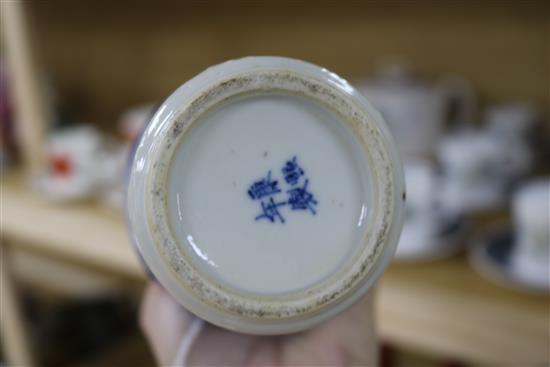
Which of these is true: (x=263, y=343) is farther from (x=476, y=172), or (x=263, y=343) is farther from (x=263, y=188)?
(x=476, y=172)

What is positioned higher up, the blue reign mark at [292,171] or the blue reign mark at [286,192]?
the blue reign mark at [292,171]

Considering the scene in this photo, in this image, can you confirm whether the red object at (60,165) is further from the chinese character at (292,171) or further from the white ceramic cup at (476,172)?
the chinese character at (292,171)

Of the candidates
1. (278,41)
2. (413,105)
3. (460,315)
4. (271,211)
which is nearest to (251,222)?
(271,211)

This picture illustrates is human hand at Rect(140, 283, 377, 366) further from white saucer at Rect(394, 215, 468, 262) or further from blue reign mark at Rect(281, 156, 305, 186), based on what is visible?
white saucer at Rect(394, 215, 468, 262)

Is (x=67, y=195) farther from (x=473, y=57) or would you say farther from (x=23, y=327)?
(x=473, y=57)

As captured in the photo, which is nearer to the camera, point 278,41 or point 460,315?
point 460,315

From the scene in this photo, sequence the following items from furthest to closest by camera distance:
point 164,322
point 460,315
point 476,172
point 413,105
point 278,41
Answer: point 278,41 < point 413,105 < point 476,172 < point 460,315 < point 164,322

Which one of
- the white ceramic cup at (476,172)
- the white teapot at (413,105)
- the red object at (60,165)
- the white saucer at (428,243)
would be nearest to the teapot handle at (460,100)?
the white teapot at (413,105)
